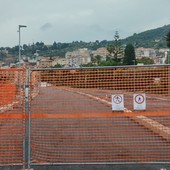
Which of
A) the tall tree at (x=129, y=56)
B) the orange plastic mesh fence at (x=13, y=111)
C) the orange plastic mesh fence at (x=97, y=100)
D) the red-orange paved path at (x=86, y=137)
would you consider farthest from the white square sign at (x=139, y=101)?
the tall tree at (x=129, y=56)

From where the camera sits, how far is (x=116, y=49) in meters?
112

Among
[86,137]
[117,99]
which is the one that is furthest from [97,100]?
[86,137]

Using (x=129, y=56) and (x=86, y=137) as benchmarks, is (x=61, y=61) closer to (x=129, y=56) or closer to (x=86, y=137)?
(x=129, y=56)

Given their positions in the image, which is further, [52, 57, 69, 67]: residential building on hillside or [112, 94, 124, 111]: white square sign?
[52, 57, 69, 67]: residential building on hillside

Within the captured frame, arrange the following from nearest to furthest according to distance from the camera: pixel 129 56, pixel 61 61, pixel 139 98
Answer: pixel 139 98
pixel 129 56
pixel 61 61

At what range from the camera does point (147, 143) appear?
10.4m

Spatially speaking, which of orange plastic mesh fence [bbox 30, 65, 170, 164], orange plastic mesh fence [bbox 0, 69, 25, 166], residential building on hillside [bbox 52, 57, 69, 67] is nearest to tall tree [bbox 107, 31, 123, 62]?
residential building on hillside [bbox 52, 57, 69, 67]

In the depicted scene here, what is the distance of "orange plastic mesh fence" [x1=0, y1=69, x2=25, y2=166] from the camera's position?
880 cm

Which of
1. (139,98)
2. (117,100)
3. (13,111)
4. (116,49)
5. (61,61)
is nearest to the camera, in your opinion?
(117,100)

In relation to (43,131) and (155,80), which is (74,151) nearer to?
(43,131)

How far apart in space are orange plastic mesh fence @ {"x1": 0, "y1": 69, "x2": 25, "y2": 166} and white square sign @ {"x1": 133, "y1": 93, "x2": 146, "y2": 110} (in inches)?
84.1

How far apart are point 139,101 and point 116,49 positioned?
10413 cm

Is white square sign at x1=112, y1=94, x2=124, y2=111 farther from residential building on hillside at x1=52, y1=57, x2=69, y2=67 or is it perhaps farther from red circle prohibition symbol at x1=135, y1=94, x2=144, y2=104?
residential building on hillside at x1=52, y1=57, x2=69, y2=67

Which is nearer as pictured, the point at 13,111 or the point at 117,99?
the point at 117,99
